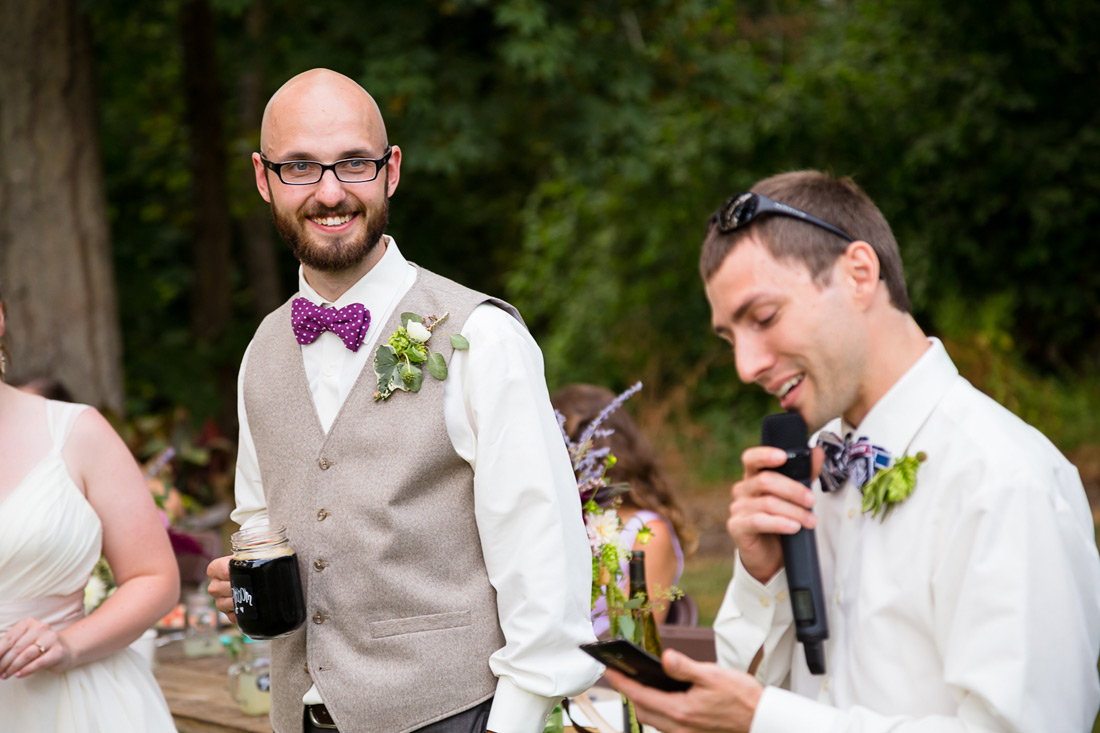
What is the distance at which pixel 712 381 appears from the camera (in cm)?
1324

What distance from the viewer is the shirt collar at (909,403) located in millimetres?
1659

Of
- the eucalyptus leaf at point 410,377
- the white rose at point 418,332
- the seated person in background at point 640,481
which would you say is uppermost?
the white rose at point 418,332

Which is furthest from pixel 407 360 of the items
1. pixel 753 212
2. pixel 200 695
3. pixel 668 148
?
pixel 668 148

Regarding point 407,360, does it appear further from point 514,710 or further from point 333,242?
point 514,710

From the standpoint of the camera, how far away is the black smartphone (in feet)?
5.10

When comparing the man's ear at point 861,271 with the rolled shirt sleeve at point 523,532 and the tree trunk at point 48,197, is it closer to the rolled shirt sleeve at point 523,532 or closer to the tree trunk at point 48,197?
the rolled shirt sleeve at point 523,532

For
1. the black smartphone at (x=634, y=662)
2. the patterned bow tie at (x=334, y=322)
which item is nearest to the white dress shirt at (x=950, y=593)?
the black smartphone at (x=634, y=662)

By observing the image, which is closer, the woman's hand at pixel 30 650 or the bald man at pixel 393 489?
Result: the bald man at pixel 393 489

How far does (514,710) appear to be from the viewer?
2100mm

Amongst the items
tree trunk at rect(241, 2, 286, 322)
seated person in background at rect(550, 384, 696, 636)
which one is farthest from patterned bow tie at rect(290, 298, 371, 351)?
tree trunk at rect(241, 2, 286, 322)

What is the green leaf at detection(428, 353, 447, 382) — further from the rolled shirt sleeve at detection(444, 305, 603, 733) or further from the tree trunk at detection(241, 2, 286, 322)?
the tree trunk at detection(241, 2, 286, 322)

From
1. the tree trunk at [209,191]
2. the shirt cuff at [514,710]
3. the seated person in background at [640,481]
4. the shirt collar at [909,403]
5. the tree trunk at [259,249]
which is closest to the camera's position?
the shirt collar at [909,403]

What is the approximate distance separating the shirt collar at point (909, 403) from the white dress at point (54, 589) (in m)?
1.88

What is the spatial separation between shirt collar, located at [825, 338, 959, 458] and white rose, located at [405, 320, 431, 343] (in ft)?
3.06
